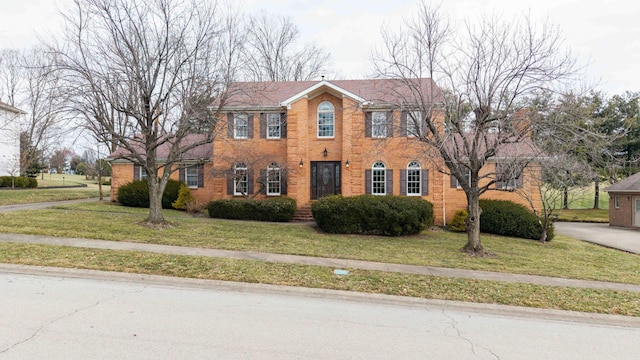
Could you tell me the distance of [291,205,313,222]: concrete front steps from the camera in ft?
59.2

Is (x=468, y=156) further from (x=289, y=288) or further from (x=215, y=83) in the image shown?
(x=215, y=83)

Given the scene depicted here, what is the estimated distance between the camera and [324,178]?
64.2 feet

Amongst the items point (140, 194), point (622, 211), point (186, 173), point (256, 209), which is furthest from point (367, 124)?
point (622, 211)

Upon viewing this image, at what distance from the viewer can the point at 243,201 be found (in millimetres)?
17547

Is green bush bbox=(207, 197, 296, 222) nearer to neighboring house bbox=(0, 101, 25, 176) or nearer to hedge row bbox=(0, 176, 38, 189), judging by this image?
hedge row bbox=(0, 176, 38, 189)

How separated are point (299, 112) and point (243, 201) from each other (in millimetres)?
5576

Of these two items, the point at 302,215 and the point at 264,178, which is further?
the point at 264,178

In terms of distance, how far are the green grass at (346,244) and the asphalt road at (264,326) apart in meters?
3.55

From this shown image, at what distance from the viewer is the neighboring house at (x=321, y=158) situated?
18.7 m

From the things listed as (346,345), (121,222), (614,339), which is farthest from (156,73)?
(614,339)

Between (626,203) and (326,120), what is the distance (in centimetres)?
2264

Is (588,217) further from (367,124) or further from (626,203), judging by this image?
(367,124)

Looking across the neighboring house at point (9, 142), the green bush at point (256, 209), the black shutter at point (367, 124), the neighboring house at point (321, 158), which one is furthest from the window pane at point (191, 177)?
the neighboring house at point (9, 142)

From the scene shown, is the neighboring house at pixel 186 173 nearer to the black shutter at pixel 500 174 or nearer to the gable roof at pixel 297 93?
the gable roof at pixel 297 93
